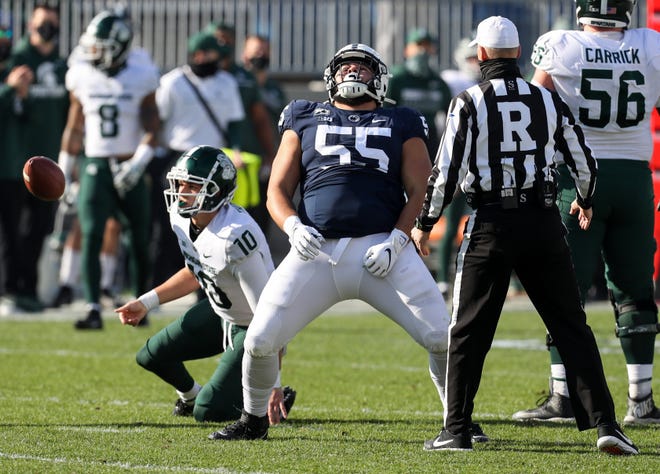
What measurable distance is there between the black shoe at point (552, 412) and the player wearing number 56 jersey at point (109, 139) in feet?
15.4

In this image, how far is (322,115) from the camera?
241 inches

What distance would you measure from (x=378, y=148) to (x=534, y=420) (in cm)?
161

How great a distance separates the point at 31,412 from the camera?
274 inches

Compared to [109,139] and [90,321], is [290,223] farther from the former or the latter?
[109,139]

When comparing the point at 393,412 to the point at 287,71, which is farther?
the point at 287,71

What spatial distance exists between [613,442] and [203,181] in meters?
2.10

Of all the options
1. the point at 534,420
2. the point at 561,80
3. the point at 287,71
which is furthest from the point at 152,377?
the point at 287,71

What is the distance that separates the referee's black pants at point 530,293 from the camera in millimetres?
5734

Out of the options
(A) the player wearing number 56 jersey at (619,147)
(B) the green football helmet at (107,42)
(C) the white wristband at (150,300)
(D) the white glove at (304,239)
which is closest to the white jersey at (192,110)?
(B) the green football helmet at (107,42)

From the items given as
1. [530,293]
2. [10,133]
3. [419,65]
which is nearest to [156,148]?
[10,133]

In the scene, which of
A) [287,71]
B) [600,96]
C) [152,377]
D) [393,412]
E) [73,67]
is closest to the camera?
[600,96]

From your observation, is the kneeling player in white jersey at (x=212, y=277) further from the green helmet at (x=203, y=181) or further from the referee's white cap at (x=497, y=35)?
the referee's white cap at (x=497, y=35)

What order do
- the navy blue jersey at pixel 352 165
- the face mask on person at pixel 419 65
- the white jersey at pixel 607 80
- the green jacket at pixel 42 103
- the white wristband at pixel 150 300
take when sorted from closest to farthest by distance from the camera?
the navy blue jersey at pixel 352 165
the white wristband at pixel 150 300
the white jersey at pixel 607 80
the green jacket at pixel 42 103
the face mask on person at pixel 419 65

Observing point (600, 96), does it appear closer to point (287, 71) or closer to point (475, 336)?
point (475, 336)
